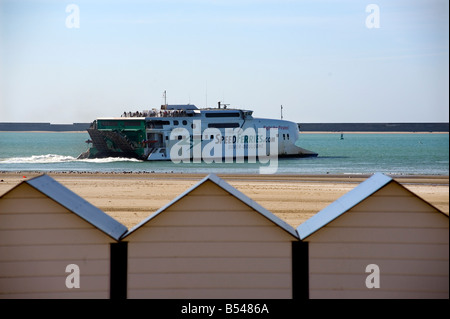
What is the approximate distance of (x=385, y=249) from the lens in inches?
321

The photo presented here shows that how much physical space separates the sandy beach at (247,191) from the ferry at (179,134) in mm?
16629

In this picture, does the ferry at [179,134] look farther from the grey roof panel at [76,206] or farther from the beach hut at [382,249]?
the beach hut at [382,249]

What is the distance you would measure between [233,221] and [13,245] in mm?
2671

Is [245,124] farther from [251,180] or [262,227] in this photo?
[262,227]

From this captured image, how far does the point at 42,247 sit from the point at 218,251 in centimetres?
213

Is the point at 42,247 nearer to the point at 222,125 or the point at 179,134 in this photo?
the point at 179,134

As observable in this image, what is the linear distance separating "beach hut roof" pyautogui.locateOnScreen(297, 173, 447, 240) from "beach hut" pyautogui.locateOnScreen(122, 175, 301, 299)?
0.39m

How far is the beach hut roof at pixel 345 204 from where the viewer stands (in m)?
8.20

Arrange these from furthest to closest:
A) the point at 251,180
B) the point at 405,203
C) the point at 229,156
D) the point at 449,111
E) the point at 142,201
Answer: the point at 229,156 → the point at 251,180 → the point at 142,201 → the point at 405,203 → the point at 449,111

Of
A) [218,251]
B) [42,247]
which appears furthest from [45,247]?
[218,251]

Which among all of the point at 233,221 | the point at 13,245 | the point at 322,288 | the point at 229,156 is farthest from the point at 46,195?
the point at 229,156
